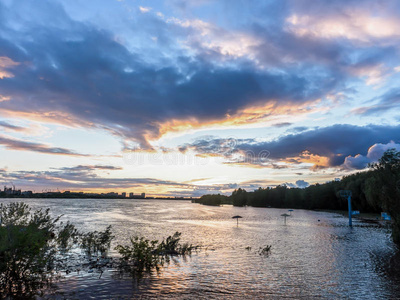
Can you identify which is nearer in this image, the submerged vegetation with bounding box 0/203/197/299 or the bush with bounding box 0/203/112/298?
the bush with bounding box 0/203/112/298

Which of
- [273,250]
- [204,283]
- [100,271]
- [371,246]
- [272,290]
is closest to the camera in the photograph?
[272,290]

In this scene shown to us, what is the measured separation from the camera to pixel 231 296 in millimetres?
17594

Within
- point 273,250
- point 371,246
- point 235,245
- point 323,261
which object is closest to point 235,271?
point 323,261

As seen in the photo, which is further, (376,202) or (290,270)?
(376,202)

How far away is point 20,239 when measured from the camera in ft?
52.0

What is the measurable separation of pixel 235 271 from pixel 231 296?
254 inches

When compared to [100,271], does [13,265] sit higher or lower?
higher

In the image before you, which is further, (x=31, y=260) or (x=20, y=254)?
(x=31, y=260)

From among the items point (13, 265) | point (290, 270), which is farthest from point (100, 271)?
point (290, 270)

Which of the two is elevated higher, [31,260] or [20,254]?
[20,254]

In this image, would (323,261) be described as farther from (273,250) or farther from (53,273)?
(53,273)

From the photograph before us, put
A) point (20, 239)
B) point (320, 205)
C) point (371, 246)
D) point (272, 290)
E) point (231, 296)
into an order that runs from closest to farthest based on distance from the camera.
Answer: point (20, 239) < point (231, 296) < point (272, 290) < point (371, 246) < point (320, 205)

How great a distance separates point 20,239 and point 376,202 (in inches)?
1600

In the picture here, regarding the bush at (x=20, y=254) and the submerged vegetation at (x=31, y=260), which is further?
the submerged vegetation at (x=31, y=260)
